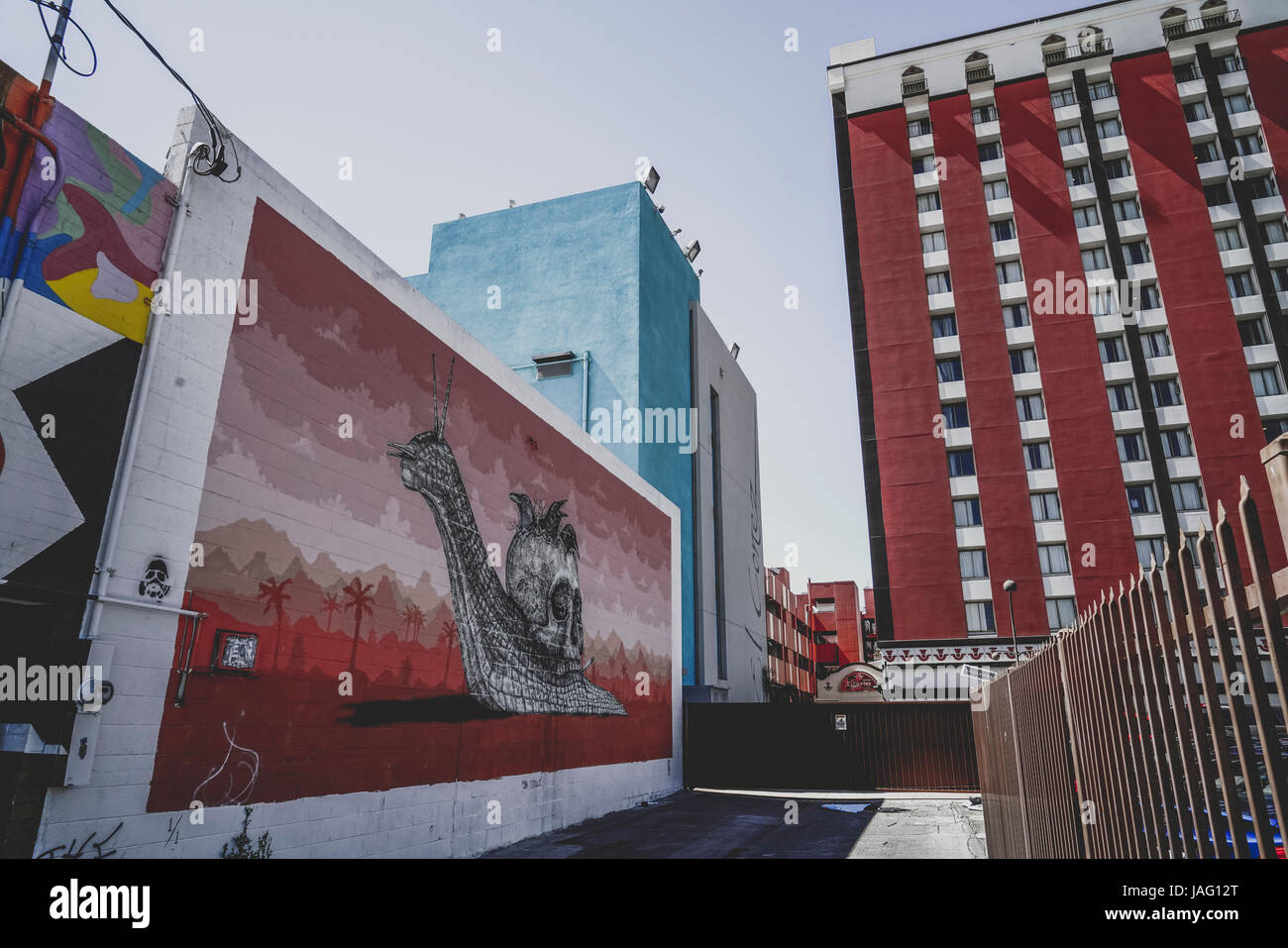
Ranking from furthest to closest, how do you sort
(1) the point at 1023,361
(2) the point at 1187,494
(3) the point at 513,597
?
(1) the point at 1023,361, (2) the point at 1187,494, (3) the point at 513,597

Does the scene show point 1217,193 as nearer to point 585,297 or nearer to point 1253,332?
point 1253,332

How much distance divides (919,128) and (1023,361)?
12.7 meters

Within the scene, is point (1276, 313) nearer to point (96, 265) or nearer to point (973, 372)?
point (973, 372)

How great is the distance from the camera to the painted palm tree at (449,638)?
11.4 m

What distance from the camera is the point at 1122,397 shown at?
30984mm

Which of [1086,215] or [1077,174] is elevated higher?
[1077,174]

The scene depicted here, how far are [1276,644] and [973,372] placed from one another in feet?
110

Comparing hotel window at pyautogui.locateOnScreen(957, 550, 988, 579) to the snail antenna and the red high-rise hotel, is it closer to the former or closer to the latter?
the red high-rise hotel

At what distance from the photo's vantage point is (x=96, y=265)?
706 cm

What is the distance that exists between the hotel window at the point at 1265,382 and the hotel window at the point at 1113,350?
457 centimetres

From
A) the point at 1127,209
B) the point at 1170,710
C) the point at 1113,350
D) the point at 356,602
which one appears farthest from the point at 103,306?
the point at 1127,209

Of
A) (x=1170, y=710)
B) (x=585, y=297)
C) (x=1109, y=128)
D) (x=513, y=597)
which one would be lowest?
(x=1170, y=710)

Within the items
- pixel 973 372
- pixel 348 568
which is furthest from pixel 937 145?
pixel 348 568

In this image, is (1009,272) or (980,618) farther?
(1009,272)
